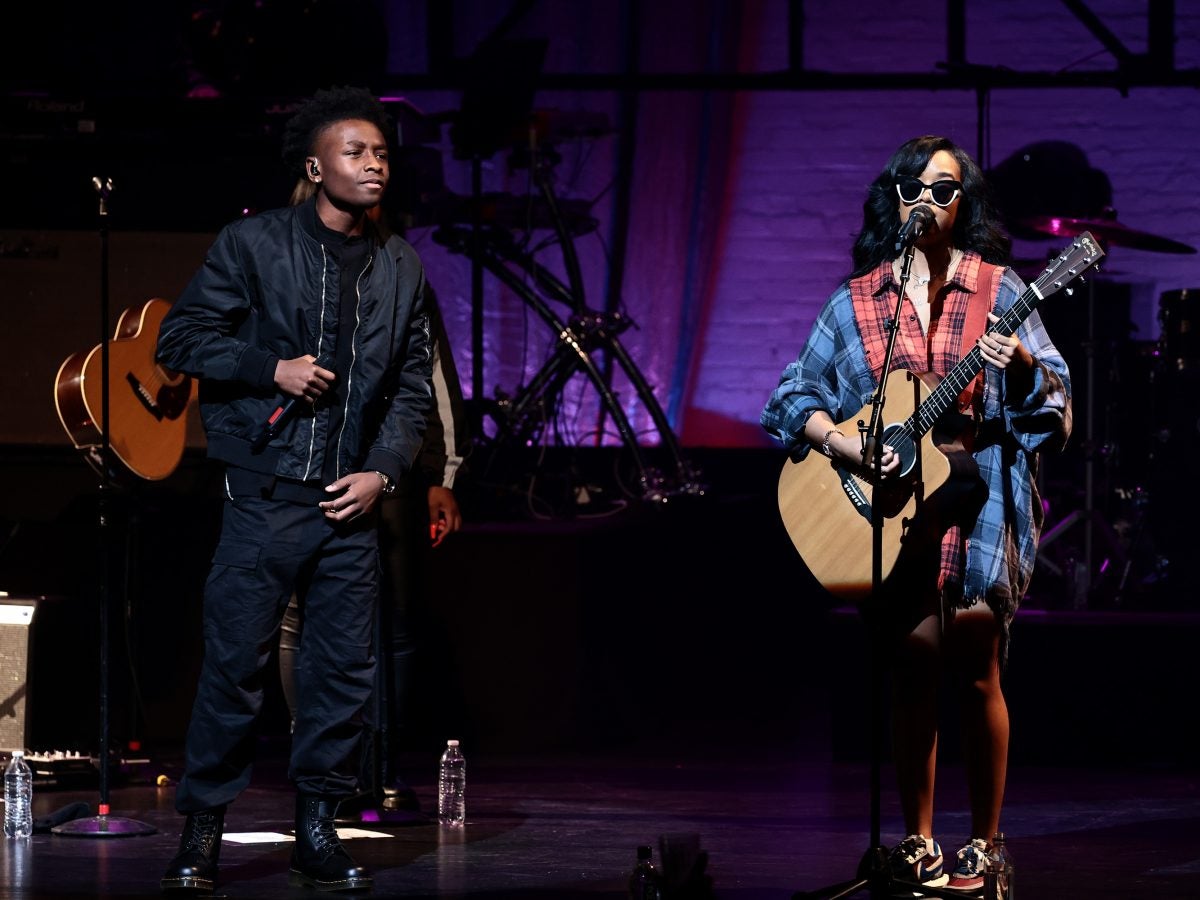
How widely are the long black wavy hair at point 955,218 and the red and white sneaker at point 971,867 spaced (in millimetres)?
1438

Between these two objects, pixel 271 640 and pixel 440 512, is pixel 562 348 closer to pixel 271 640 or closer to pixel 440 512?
pixel 440 512

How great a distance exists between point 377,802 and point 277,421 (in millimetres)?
1547

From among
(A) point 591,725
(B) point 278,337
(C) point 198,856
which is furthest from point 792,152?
(C) point 198,856


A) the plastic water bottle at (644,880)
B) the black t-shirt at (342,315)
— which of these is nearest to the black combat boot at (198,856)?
the black t-shirt at (342,315)

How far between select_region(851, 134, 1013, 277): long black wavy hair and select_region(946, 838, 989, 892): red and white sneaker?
1.44 m

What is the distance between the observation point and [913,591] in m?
4.49

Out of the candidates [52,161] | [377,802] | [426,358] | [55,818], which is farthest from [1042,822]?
[52,161]

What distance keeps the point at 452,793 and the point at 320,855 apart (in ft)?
3.47

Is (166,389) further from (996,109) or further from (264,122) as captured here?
(996,109)

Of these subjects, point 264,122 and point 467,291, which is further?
point 467,291

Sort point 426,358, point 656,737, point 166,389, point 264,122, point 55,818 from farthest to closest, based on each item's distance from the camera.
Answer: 1. point 656,737
2. point 264,122
3. point 166,389
4. point 55,818
5. point 426,358

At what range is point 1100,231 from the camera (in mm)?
8039

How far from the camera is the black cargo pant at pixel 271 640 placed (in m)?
4.59

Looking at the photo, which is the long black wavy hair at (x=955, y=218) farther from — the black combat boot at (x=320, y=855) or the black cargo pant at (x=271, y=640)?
the black combat boot at (x=320, y=855)
